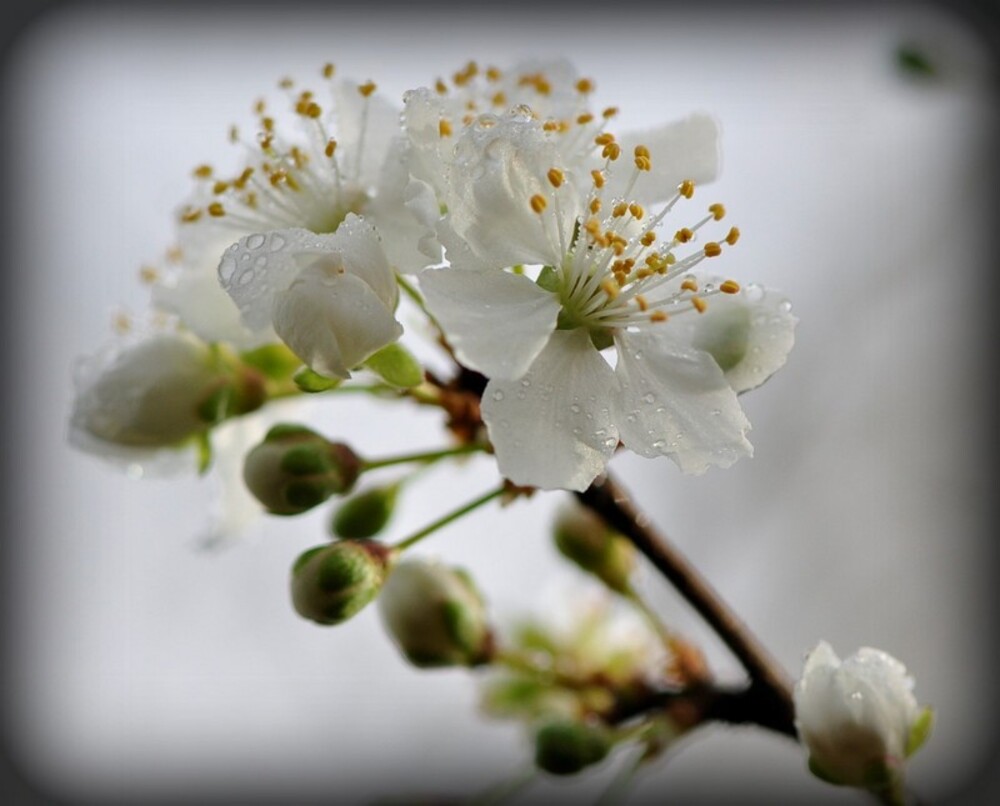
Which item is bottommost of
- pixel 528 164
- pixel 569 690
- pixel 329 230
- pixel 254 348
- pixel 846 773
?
pixel 569 690

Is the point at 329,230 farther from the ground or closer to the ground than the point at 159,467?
farther from the ground

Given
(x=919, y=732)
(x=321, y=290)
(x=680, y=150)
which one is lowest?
(x=919, y=732)

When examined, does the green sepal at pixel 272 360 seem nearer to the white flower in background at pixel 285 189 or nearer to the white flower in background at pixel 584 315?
the white flower in background at pixel 285 189

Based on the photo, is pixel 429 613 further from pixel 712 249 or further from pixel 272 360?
pixel 712 249

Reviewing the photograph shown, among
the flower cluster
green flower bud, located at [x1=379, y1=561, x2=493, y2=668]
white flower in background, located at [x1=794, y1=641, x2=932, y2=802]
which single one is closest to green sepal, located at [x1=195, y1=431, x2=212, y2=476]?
the flower cluster

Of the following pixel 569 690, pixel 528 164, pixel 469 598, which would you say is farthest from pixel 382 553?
pixel 569 690

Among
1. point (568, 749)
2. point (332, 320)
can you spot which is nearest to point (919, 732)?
point (568, 749)

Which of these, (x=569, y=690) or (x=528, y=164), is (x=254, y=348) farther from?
(x=569, y=690)
